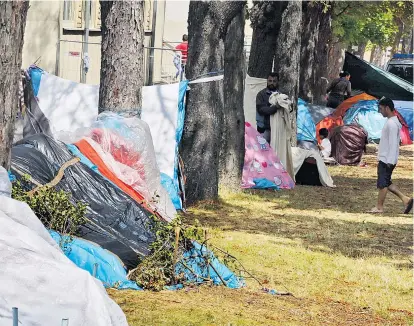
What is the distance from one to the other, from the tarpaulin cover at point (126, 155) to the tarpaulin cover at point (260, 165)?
15.7ft

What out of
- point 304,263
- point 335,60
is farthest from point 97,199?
point 335,60

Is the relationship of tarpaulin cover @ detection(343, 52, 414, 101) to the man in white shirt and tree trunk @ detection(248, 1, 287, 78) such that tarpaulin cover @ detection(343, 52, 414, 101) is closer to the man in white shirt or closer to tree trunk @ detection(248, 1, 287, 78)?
tree trunk @ detection(248, 1, 287, 78)

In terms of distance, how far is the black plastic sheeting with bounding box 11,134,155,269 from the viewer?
8.37 m

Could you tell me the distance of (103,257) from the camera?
7.98 meters

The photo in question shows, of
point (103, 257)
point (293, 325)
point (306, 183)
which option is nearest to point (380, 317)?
point (293, 325)

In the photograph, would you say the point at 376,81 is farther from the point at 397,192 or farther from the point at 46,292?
the point at 46,292

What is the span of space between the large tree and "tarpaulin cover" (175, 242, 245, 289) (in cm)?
459

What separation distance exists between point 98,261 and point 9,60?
1.88m

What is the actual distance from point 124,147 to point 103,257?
2626mm

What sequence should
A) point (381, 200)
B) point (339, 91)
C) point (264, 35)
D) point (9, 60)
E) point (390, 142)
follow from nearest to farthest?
point (9, 60), point (390, 142), point (381, 200), point (264, 35), point (339, 91)

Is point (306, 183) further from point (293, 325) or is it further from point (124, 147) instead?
point (293, 325)

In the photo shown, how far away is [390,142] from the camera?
13.9 meters

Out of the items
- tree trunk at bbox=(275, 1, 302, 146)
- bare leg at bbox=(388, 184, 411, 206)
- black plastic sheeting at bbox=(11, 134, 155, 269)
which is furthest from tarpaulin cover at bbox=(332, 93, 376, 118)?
black plastic sheeting at bbox=(11, 134, 155, 269)

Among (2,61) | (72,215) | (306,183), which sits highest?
(2,61)
